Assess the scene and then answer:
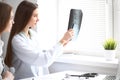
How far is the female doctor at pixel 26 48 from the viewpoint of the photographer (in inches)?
85.8

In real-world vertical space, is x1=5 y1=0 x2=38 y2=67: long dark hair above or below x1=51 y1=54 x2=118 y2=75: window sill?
above

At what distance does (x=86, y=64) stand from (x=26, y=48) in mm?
653

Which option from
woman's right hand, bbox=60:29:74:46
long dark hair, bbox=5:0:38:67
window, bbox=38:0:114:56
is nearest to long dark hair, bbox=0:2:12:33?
long dark hair, bbox=5:0:38:67

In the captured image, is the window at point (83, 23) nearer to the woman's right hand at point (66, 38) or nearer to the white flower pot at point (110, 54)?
the white flower pot at point (110, 54)

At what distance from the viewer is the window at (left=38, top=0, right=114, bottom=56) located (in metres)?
2.67

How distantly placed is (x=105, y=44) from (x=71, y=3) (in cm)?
64

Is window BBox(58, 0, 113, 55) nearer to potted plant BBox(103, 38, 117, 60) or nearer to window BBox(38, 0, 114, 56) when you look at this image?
window BBox(38, 0, 114, 56)

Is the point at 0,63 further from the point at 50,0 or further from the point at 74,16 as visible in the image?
the point at 50,0

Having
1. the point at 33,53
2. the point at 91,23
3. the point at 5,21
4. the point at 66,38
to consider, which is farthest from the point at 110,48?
the point at 5,21

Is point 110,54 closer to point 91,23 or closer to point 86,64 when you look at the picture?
point 86,64

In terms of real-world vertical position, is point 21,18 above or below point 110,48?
above

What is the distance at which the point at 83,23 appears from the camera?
2787 millimetres

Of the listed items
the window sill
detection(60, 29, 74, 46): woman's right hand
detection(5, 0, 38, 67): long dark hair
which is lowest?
the window sill

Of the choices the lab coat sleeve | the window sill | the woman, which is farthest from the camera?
the window sill
